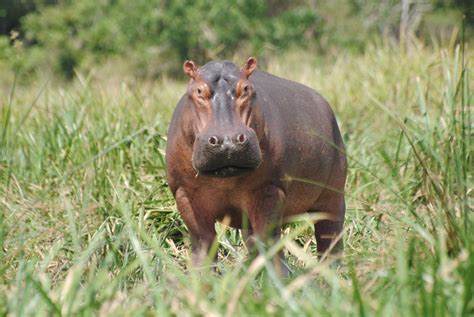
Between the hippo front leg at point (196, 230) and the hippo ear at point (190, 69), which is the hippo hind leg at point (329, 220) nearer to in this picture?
the hippo front leg at point (196, 230)

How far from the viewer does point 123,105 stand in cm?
702

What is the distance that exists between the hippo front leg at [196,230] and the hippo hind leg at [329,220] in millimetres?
650

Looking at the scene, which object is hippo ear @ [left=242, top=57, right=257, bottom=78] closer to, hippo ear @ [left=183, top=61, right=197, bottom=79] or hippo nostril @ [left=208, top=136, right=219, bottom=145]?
hippo ear @ [left=183, top=61, right=197, bottom=79]

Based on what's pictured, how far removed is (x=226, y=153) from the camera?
3.40 m

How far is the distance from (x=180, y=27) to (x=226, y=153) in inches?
626

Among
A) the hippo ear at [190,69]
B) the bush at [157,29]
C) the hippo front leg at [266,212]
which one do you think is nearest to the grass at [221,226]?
the hippo front leg at [266,212]

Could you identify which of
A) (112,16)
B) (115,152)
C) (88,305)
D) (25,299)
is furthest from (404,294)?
(112,16)

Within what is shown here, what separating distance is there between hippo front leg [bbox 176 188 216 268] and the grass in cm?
9

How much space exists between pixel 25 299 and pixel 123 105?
14.1 ft

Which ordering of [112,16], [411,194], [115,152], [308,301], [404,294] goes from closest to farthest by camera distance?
[404,294], [308,301], [411,194], [115,152], [112,16]

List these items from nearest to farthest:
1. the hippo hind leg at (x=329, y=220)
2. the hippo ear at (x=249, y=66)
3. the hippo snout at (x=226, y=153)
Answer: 1. the hippo snout at (x=226, y=153)
2. the hippo ear at (x=249, y=66)
3. the hippo hind leg at (x=329, y=220)

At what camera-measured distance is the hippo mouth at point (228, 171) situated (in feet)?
11.4

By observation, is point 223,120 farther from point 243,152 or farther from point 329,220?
point 329,220

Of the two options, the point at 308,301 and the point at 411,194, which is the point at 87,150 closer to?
the point at 411,194
